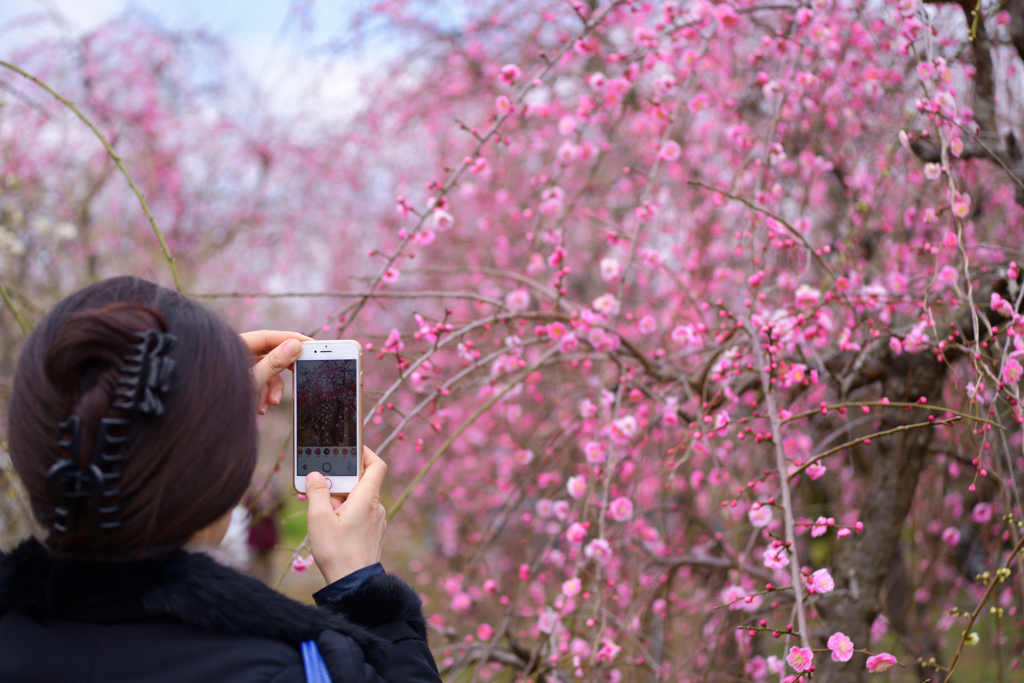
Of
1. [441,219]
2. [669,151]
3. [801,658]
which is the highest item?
[669,151]

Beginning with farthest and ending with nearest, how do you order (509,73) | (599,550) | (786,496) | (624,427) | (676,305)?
(676,305) → (509,73) → (624,427) → (599,550) → (786,496)

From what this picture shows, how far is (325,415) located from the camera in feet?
3.74

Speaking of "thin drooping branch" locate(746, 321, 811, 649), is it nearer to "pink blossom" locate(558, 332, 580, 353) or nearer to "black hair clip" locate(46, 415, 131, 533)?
"pink blossom" locate(558, 332, 580, 353)

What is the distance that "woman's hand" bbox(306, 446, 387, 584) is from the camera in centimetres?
91

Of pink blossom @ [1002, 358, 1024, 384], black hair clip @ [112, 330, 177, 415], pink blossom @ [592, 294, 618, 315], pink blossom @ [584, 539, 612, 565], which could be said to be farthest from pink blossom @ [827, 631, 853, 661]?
black hair clip @ [112, 330, 177, 415]

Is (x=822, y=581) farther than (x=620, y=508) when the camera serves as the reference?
No

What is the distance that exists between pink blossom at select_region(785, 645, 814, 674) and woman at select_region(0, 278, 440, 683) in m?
0.74

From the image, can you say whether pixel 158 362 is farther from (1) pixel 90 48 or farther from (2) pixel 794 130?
(1) pixel 90 48

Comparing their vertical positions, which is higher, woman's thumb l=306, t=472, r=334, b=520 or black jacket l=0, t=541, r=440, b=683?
woman's thumb l=306, t=472, r=334, b=520

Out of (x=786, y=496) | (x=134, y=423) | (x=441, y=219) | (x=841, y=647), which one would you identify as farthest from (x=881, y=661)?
(x=441, y=219)

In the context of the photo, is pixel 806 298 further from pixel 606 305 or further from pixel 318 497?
pixel 318 497

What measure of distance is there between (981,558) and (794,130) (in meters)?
1.96

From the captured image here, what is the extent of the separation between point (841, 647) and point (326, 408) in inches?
41.3

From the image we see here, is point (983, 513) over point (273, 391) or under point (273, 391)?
under
